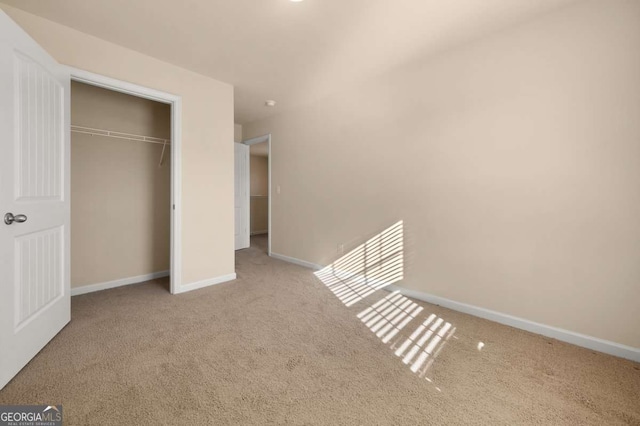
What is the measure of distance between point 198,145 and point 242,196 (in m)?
2.38

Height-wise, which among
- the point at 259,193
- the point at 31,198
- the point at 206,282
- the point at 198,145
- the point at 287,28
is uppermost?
the point at 287,28

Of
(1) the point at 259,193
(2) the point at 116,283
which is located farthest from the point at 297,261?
(1) the point at 259,193

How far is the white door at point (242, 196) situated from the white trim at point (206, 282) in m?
1.93

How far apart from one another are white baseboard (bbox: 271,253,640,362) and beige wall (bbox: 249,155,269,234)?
5.07 meters

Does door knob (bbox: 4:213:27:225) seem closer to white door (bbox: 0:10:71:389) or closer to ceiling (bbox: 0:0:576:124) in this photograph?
white door (bbox: 0:10:71:389)

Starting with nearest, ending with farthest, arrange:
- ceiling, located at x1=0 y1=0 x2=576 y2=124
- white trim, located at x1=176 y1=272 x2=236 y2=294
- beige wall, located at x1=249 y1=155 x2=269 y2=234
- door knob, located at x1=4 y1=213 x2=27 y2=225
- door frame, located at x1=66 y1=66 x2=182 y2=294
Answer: door knob, located at x1=4 y1=213 x2=27 y2=225 < ceiling, located at x1=0 y1=0 x2=576 y2=124 < door frame, located at x1=66 y1=66 x2=182 y2=294 < white trim, located at x1=176 y1=272 x2=236 y2=294 < beige wall, located at x1=249 y1=155 x2=269 y2=234

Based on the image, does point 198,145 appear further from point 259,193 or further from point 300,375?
point 259,193

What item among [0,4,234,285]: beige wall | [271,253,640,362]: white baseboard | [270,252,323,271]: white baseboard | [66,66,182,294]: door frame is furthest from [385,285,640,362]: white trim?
[66,66,182,294]: door frame

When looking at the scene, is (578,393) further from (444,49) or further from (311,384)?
(444,49)

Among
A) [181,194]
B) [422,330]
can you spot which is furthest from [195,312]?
[422,330]

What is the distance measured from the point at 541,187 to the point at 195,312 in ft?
10.3

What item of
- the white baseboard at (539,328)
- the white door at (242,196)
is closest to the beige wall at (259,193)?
the white door at (242,196)

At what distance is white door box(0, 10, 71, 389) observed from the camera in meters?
1.54

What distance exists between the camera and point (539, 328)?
2217mm
